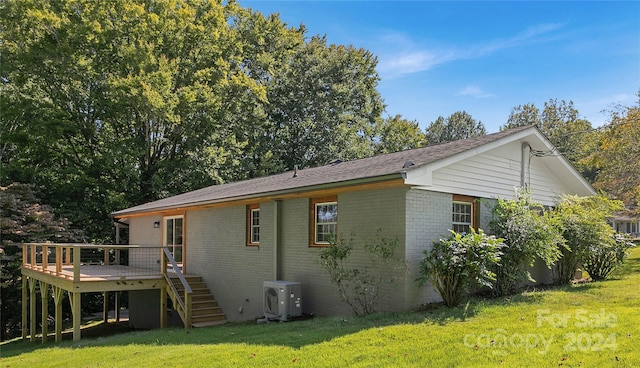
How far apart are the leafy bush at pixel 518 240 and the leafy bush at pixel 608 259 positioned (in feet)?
9.28

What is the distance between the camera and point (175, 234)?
16.3 metres

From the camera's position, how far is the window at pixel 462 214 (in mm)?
10266

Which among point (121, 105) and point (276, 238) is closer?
point (276, 238)

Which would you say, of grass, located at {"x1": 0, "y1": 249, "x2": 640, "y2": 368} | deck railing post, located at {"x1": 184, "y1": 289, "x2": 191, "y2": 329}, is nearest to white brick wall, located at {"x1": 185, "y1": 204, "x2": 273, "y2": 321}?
deck railing post, located at {"x1": 184, "y1": 289, "x2": 191, "y2": 329}

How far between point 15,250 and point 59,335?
27.2 ft

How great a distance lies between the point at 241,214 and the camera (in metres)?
13.0

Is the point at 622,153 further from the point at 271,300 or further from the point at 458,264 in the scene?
the point at 271,300

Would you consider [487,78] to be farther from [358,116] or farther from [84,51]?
[84,51]

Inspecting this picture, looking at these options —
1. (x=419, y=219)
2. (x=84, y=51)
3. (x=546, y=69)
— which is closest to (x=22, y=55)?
(x=84, y=51)

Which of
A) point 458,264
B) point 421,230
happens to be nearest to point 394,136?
point 421,230

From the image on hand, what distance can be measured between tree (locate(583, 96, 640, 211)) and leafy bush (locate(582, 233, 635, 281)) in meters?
8.48

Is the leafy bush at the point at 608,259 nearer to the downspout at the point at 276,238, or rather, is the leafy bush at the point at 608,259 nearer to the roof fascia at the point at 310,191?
the roof fascia at the point at 310,191

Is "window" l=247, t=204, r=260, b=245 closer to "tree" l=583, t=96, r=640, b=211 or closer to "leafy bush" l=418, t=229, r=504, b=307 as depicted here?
"leafy bush" l=418, t=229, r=504, b=307

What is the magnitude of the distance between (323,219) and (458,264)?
3.29m
